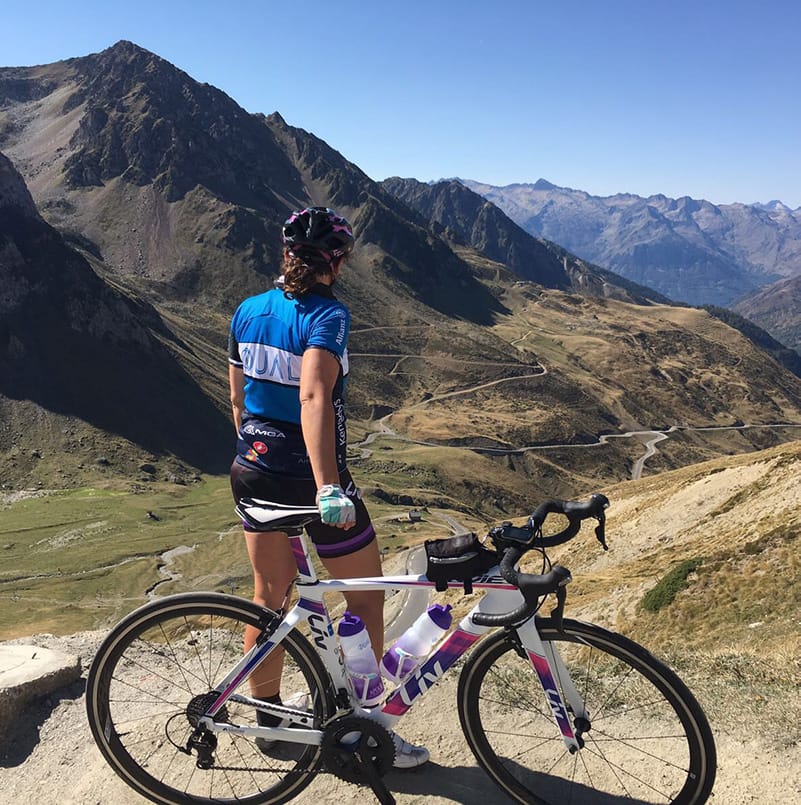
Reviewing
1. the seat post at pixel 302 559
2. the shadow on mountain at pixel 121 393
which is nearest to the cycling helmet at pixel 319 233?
the seat post at pixel 302 559

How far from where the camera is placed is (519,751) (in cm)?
612

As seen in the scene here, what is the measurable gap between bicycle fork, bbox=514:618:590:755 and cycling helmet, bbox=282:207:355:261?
3.68m

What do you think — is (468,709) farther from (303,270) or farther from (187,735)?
(303,270)

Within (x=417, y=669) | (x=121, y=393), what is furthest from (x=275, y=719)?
(x=121, y=393)

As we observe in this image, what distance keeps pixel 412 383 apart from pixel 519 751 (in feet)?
623

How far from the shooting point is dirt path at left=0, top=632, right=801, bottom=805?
18.3ft

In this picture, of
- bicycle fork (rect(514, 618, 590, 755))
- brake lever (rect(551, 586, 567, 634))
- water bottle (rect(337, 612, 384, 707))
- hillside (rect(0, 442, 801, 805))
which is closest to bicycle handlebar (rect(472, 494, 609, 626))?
brake lever (rect(551, 586, 567, 634))

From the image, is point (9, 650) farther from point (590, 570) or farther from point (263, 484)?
point (590, 570)

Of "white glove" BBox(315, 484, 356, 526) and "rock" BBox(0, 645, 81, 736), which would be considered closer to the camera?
"white glove" BBox(315, 484, 356, 526)

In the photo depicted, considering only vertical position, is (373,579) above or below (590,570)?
above

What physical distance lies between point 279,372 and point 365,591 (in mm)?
2222

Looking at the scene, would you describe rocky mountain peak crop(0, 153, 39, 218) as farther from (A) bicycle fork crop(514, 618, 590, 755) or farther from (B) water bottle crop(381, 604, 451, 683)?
(A) bicycle fork crop(514, 618, 590, 755)

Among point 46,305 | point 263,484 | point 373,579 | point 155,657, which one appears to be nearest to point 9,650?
point 155,657

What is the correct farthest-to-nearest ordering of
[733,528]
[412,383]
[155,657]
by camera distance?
[412,383] → [733,528] → [155,657]
